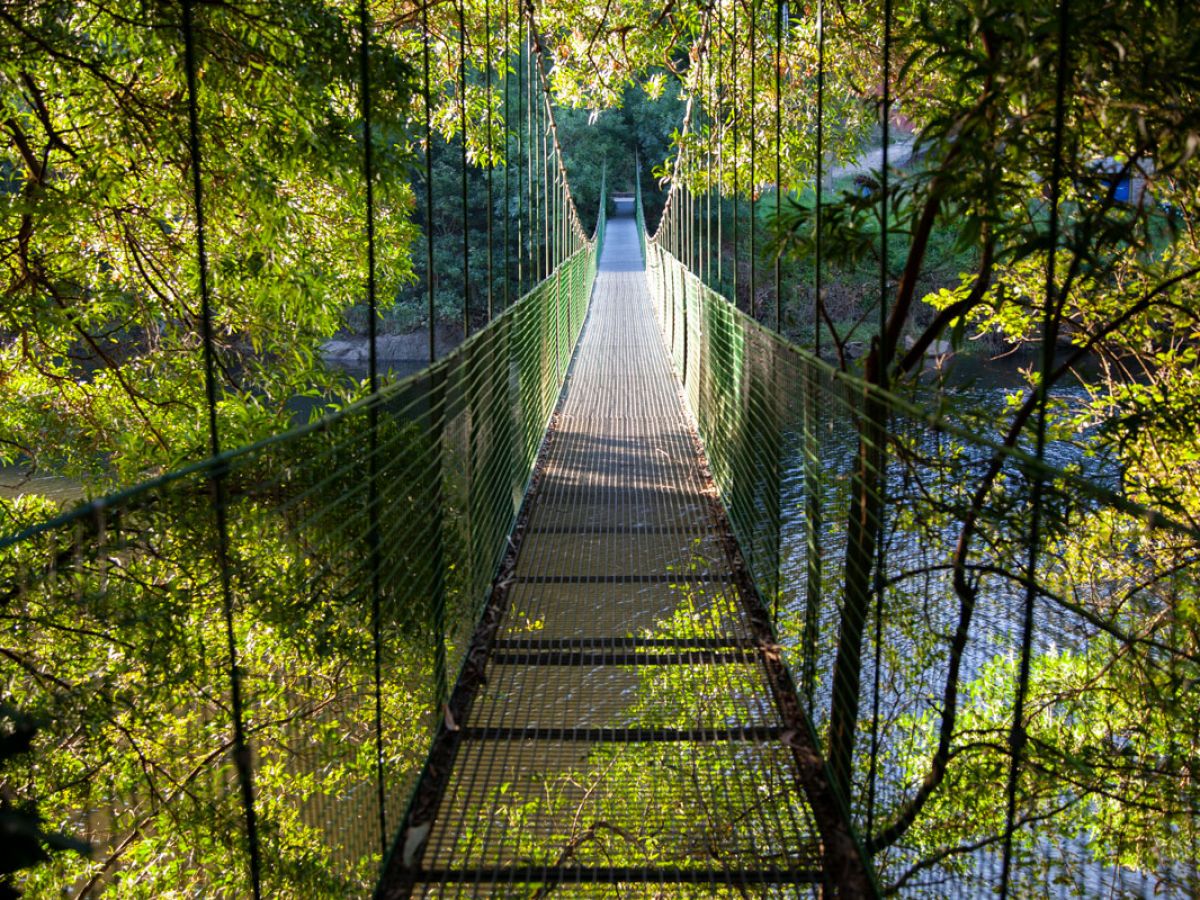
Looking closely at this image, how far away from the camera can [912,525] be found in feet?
6.39

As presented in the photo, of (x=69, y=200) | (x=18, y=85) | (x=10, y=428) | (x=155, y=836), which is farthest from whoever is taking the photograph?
(x=10, y=428)

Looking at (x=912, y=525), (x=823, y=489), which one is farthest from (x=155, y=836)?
(x=912, y=525)

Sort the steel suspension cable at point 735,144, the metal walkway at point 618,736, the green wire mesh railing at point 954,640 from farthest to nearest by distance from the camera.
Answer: the steel suspension cable at point 735,144, the metal walkway at point 618,736, the green wire mesh railing at point 954,640

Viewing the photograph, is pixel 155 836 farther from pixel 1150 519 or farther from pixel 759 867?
pixel 1150 519

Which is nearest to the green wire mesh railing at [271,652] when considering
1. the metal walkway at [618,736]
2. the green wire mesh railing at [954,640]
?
the metal walkway at [618,736]

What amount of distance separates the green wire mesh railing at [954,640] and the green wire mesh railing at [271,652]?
2.64ft

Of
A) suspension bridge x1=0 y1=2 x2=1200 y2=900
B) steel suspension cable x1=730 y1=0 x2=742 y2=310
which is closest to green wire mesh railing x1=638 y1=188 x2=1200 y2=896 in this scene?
suspension bridge x1=0 y1=2 x2=1200 y2=900

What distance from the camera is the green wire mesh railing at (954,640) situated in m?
1.80

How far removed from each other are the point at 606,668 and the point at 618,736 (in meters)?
0.44

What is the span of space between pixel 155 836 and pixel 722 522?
7.05 ft

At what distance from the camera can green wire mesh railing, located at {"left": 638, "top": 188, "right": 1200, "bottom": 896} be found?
71.0 inches

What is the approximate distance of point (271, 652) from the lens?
114 inches

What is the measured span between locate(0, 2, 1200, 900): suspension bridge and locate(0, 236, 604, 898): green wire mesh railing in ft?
0.06

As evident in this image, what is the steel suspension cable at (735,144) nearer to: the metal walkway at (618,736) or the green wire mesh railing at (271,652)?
the metal walkway at (618,736)
